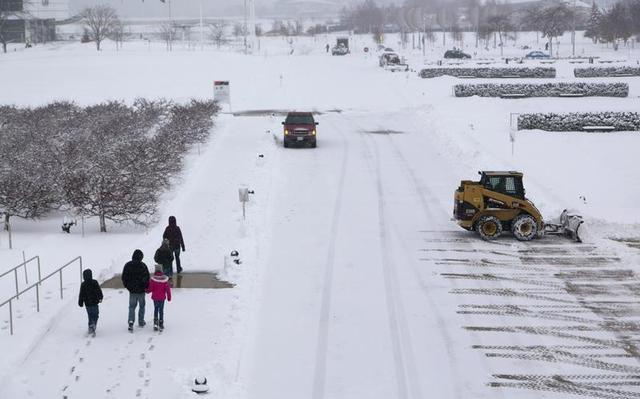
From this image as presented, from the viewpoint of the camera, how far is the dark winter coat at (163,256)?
17438mm

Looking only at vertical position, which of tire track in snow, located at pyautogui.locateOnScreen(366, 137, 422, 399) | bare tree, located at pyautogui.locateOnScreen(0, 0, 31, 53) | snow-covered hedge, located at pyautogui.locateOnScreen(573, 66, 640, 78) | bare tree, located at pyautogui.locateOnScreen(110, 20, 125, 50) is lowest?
tire track in snow, located at pyautogui.locateOnScreen(366, 137, 422, 399)

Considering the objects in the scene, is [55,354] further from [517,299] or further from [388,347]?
[517,299]

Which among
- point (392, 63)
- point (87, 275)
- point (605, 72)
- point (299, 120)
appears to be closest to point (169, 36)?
point (392, 63)

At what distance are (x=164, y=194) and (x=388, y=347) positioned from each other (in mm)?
14430

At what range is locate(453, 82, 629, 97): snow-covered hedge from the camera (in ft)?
178

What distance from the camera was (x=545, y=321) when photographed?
16.6m

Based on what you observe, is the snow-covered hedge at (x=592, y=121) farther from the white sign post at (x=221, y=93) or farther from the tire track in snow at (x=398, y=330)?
the tire track in snow at (x=398, y=330)

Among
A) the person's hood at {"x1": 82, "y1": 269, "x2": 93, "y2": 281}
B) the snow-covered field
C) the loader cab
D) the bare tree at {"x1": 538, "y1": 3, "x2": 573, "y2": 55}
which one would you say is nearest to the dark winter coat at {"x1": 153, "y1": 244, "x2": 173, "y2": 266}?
the snow-covered field

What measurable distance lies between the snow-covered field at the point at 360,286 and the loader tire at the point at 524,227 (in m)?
0.37

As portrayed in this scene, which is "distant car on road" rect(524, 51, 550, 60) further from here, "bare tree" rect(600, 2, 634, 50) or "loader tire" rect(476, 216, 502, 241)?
"loader tire" rect(476, 216, 502, 241)

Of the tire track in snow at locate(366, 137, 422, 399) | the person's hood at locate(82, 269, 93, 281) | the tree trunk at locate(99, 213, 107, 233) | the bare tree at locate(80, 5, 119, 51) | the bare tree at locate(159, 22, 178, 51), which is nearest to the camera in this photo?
the tire track in snow at locate(366, 137, 422, 399)

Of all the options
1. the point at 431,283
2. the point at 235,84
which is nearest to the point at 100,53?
the point at 235,84

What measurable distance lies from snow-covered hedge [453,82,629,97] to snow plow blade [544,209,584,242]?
32331mm

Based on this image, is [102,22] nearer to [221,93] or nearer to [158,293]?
[221,93]
